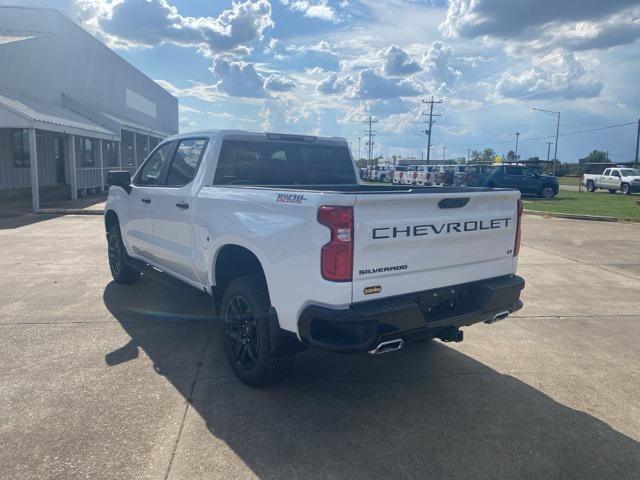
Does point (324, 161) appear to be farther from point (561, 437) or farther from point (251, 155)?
point (561, 437)

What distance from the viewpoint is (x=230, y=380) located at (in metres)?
4.05

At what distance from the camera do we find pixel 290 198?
3322 millimetres

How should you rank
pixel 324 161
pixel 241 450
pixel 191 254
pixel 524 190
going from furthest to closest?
pixel 524 190 → pixel 324 161 → pixel 191 254 → pixel 241 450

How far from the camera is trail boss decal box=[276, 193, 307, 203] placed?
10.6ft

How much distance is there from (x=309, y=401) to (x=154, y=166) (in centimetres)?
336

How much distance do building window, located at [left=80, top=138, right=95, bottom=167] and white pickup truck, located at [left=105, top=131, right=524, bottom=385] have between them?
21.7 metres

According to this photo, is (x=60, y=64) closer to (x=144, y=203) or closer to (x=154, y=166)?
(x=154, y=166)

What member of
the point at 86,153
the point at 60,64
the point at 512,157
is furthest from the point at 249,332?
the point at 512,157

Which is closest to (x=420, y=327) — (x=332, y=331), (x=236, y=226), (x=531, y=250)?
(x=332, y=331)

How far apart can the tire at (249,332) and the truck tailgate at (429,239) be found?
2.90 ft

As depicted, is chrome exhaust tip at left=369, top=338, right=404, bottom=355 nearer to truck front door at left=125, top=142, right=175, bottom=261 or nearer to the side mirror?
truck front door at left=125, top=142, right=175, bottom=261

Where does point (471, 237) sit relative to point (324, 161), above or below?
below

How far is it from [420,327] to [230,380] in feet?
5.37

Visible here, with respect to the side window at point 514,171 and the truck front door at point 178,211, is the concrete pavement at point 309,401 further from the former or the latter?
the side window at point 514,171
